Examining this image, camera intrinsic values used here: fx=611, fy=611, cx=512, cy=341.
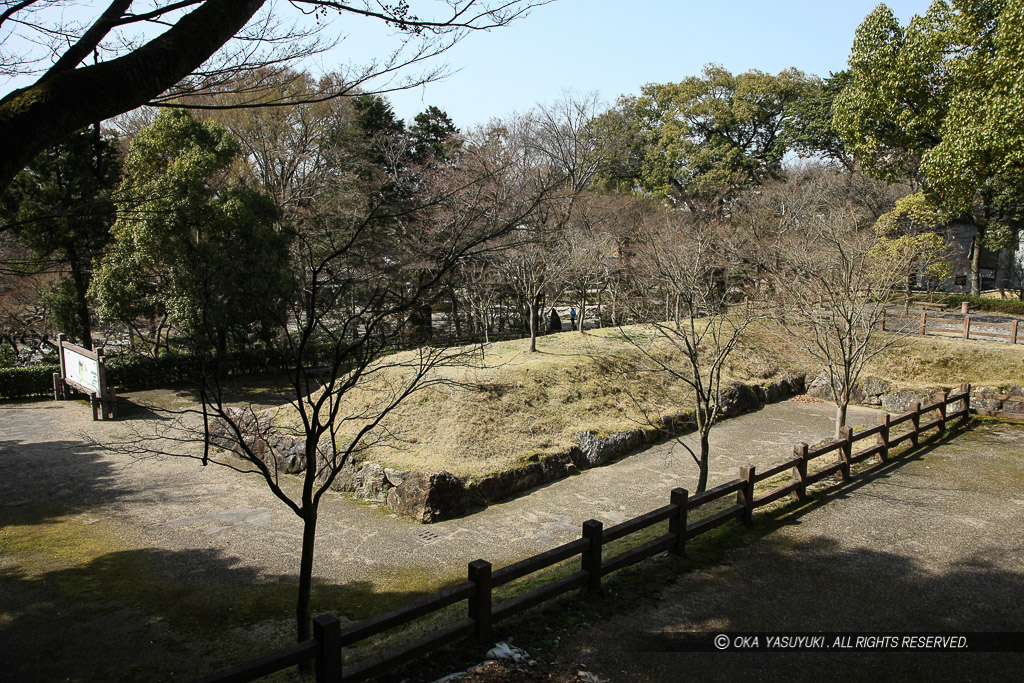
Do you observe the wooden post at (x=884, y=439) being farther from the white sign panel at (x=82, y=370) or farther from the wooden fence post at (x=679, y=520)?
the white sign panel at (x=82, y=370)

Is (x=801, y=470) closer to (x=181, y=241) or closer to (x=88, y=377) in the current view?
(x=181, y=241)

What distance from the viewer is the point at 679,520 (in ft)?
21.9

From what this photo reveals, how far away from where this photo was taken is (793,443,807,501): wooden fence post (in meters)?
8.34

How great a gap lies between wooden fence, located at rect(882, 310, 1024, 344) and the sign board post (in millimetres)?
20366

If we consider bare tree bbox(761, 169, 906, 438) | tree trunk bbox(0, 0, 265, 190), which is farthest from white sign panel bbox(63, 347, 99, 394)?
bare tree bbox(761, 169, 906, 438)

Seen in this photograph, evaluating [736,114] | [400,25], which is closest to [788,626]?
[400,25]

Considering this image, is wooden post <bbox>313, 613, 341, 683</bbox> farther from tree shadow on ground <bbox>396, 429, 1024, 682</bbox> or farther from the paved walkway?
the paved walkway

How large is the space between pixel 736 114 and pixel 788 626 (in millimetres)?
30971

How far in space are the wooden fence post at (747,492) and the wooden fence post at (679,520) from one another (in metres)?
1.30

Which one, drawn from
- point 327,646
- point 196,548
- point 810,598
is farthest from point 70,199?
point 810,598

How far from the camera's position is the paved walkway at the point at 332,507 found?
8578 millimetres

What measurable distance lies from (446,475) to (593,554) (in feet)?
15.1

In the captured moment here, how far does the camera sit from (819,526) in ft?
25.4

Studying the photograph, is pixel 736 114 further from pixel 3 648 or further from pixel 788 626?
pixel 3 648
